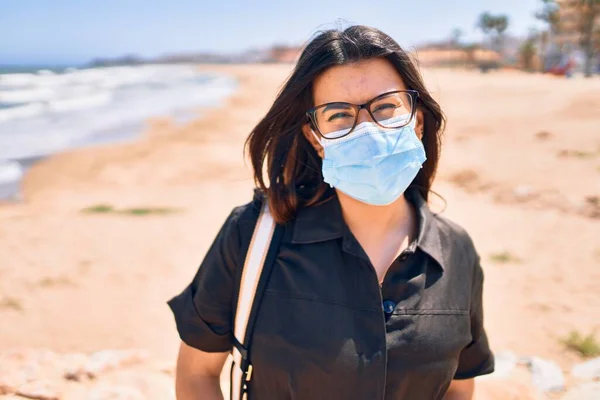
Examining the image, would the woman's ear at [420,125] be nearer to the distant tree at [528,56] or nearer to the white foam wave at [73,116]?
the white foam wave at [73,116]

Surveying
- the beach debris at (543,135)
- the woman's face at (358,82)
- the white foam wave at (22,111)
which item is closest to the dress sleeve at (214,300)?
the woman's face at (358,82)

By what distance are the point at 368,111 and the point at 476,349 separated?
0.81m

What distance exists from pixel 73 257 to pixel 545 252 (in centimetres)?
518

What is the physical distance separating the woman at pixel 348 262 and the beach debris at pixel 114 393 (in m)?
1.27

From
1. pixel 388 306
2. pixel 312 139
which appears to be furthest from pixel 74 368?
pixel 388 306

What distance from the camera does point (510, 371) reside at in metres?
3.17

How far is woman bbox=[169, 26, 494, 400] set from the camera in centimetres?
138

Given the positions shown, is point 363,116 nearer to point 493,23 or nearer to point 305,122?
point 305,122

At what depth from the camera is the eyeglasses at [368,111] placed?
1.52m

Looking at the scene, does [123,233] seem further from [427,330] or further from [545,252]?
[427,330]

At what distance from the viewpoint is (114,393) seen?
8.73 ft

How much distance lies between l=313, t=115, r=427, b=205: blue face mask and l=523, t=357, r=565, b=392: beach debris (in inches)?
85.2

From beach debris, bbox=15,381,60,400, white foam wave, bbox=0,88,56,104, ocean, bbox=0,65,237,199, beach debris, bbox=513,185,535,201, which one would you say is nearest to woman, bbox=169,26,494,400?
beach debris, bbox=15,381,60,400

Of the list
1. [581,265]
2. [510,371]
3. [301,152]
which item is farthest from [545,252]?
[301,152]
